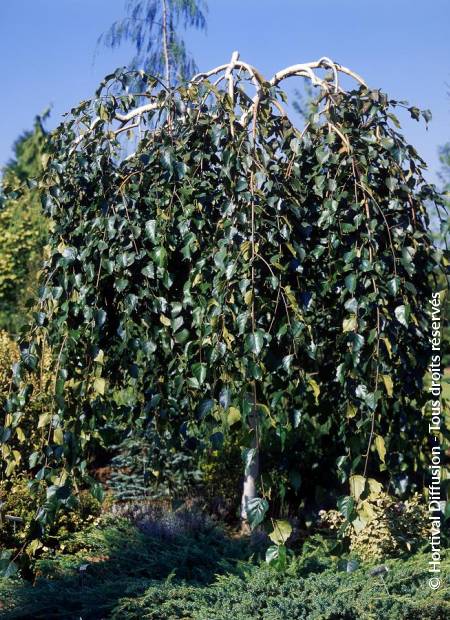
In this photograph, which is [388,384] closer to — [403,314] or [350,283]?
[403,314]

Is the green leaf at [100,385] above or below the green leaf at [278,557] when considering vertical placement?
above

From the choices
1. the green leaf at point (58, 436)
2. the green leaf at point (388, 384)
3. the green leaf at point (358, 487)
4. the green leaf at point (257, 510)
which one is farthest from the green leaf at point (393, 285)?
the green leaf at point (58, 436)

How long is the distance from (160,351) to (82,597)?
0.97 meters

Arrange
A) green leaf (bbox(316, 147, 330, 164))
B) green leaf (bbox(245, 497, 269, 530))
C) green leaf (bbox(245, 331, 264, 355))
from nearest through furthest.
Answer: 1. green leaf (bbox(245, 497, 269, 530))
2. green leaf (bbox(245, 331, 264, 355))
3. green leaf (bbox(316, 147, 330, 164))

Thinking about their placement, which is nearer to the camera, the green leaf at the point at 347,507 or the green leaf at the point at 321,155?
the green leaf at the point at 347,507

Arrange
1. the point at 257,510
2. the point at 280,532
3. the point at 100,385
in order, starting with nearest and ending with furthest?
Answer: the point at 257,510 → the point at 280,532 → the point at 100,385

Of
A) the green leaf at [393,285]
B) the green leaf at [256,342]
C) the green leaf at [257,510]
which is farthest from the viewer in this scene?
the green leaf at [393,285]

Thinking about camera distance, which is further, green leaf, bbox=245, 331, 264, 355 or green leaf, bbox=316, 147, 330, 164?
green leaf, bbox=316, 147, 330, 164

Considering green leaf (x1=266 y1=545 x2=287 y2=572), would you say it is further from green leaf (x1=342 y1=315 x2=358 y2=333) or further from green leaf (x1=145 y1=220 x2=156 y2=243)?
green leaf (x1=145 y1=220 x2=156 y2=243)

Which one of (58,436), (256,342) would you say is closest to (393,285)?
(256,342)

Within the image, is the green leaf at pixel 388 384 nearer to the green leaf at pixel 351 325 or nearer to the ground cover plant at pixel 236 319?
the ground cover plant at pixel 236 319

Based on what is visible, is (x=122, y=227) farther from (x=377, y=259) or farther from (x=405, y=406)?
(x=405, y=406)

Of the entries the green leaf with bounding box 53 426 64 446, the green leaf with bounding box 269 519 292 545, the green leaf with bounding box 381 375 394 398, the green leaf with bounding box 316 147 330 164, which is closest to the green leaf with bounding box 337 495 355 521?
the green leaf with bounding box 269 519 292 545

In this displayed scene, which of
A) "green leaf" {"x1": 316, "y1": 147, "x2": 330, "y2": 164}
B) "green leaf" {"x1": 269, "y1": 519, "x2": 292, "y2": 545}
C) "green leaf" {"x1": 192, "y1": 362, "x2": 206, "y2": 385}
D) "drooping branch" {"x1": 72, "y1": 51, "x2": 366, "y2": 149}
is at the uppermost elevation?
"drooping branch" {"x1": 72, "y1": 51, "x2": 366, "y2": 149}
